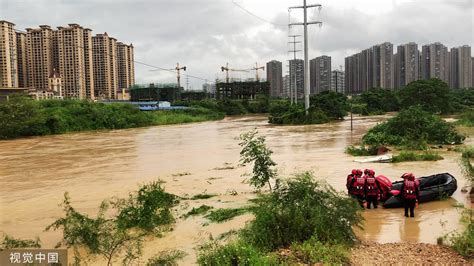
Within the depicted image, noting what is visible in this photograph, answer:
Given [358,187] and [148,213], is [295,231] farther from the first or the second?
[148,213]

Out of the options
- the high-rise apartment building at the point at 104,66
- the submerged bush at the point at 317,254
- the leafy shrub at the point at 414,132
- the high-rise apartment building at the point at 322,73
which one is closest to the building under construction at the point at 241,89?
the high-rise apartment building at the point at 322,73

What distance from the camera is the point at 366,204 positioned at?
33.5ft

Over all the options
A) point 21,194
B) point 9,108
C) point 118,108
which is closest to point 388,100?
point 118,108

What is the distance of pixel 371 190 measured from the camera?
10.1 meters

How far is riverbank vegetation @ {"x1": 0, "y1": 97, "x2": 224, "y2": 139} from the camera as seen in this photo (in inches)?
1597

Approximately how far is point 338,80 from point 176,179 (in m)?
101

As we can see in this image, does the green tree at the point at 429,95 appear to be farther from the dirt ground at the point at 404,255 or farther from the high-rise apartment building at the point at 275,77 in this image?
the high-rise apartment building at the point at 275,77

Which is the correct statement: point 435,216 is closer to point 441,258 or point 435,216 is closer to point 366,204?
point 366,204

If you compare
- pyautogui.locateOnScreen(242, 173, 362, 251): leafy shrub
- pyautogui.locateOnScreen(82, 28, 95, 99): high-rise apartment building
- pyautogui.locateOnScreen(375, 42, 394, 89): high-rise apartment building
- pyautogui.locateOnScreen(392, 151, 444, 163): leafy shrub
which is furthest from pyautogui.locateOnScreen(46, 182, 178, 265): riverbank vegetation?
pyautogui.locateOnScreen(375, 42, 394, 89): high-rise apartment building

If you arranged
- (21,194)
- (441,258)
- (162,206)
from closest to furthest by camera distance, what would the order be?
(441,258), (162,206), (21,194)

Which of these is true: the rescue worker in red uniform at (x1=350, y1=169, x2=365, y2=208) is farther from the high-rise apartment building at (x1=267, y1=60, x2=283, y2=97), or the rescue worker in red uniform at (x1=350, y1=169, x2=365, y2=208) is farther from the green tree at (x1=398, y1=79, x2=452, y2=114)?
the high-rise apartment building at (x1=267, y1=60, x2=283, y2=97)

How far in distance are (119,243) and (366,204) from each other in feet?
18.6

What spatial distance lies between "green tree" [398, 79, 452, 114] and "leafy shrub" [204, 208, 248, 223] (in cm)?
4561

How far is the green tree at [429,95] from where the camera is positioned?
5141 cm
